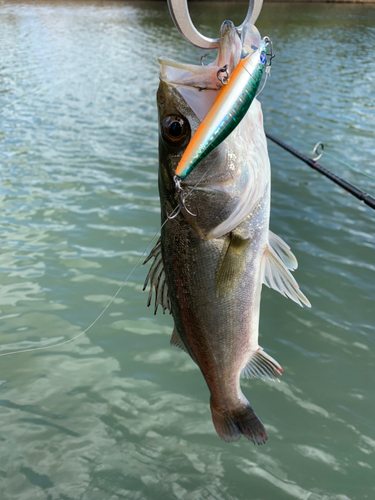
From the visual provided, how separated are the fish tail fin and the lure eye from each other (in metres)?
1.34

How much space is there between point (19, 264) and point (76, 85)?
11366 millimetres

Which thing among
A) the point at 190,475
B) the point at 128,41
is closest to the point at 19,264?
the point at 190,475

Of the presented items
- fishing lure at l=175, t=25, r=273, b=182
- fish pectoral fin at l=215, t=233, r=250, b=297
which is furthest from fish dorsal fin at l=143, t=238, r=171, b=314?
fishing lure at l=175, t=25, r=273, b=182

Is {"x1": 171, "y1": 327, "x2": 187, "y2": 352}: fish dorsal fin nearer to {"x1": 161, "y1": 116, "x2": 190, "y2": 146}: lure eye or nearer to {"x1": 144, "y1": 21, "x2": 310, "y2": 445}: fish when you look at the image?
{"x1": 144, "y1": 21, "x2": 310, "y2": 445}: fish

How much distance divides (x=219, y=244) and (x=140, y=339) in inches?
116

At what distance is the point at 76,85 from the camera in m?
15.3

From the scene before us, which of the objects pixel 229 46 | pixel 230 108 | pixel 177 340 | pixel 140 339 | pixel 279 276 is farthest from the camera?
pixel 140 339

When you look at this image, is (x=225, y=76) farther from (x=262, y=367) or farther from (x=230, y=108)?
(x=262, y=367)

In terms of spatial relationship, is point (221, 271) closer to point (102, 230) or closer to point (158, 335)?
point (158, 335)

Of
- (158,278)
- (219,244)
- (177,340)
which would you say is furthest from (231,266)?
(177,340)

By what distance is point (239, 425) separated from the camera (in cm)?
214

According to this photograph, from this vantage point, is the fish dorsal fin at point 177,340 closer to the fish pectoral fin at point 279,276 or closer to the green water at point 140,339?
the fish pectoral fin at point 279,276

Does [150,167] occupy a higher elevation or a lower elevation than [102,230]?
higher

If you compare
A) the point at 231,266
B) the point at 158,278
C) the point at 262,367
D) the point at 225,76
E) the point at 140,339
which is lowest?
the point at 140,339
